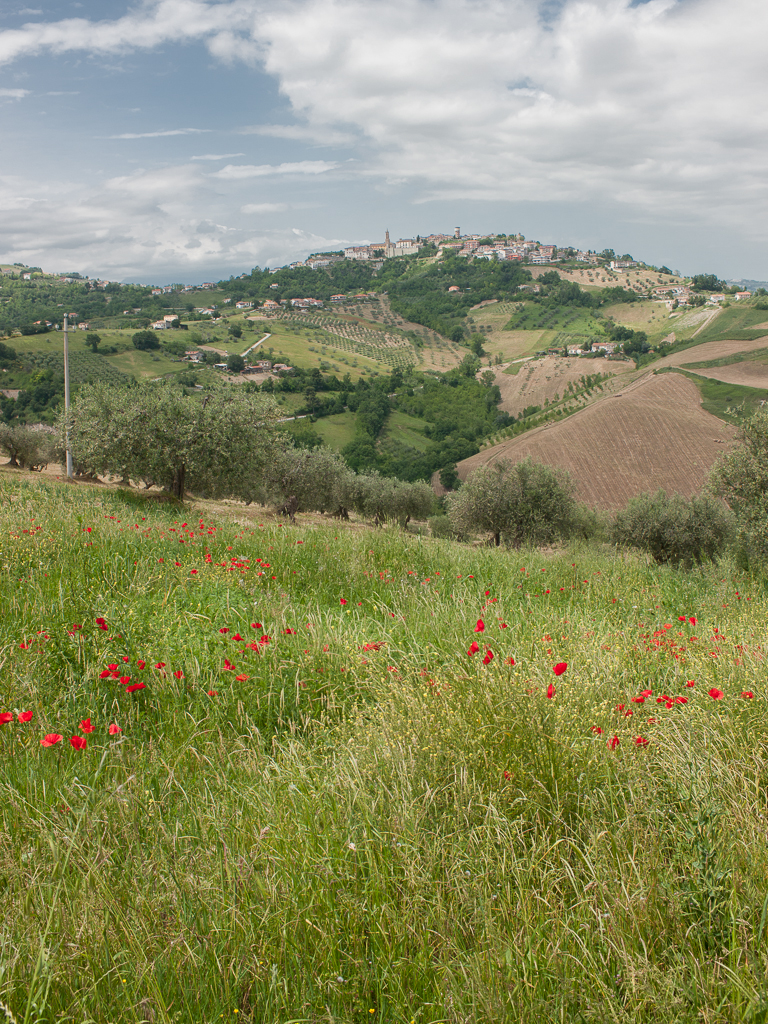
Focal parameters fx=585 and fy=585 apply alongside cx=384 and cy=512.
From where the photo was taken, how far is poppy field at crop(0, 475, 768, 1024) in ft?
6.07

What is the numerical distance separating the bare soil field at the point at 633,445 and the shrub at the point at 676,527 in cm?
2589

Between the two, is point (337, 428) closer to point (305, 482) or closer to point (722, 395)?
point (722, 395)

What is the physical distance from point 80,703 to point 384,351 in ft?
564

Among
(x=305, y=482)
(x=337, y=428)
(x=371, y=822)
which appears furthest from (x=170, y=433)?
(x=337, y=428)

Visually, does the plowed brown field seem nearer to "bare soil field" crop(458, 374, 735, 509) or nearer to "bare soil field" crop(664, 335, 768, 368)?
"bare soil field" crop(664, 335, 768, 368)

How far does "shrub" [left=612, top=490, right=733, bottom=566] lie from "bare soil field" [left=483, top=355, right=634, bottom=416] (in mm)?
89389

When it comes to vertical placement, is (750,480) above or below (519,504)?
above

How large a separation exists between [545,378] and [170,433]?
11661 cm

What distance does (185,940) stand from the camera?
1912 mm

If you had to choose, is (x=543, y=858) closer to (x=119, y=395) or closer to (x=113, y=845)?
(x=113, y=845)

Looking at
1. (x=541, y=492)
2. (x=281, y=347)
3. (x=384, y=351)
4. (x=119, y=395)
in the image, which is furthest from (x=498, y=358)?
(x=119, y=395)

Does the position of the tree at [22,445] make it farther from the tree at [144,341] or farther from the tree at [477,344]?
the tree at [477,344]

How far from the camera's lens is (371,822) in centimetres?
244

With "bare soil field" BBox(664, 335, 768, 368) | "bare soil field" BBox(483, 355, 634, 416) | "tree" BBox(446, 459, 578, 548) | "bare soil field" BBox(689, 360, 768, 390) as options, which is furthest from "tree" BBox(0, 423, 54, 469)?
"bare soil field" BBox(664, 335, 768, 368)
